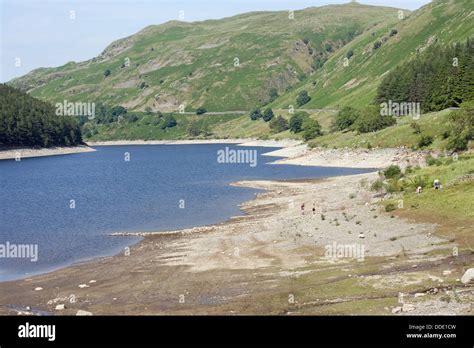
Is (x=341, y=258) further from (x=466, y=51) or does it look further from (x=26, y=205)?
(x=466, y=51)

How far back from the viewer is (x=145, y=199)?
103m

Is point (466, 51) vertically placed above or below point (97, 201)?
above

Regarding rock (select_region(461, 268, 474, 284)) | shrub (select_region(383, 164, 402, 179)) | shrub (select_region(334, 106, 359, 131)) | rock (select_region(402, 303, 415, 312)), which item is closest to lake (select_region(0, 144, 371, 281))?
shrub (select_region(383, 164, 402, 179))

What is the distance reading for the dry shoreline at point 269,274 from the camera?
1388 inches

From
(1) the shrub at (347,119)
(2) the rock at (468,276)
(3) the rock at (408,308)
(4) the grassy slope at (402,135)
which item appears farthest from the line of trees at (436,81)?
(3) the rock at (408,308)

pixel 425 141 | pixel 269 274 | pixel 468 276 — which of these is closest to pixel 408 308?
pixel 468 276

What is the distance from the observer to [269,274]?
44.3m

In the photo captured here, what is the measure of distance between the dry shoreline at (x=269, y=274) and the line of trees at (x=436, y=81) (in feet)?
271

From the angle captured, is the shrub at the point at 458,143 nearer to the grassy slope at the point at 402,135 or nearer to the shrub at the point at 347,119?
the grassy slope at the point at 402,135

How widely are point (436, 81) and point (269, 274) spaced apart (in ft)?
397

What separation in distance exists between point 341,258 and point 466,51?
12087cm

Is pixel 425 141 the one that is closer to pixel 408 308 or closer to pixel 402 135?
pixel 402 135
